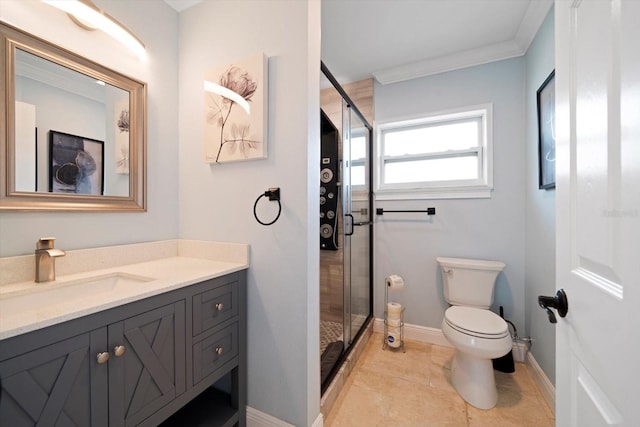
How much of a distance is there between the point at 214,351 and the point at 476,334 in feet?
4.86

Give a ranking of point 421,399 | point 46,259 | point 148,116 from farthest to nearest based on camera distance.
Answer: point 421,399, point 148,116, point 46,259

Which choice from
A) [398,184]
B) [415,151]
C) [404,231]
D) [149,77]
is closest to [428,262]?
[404,231]

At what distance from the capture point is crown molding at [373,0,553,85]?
5.35 ft

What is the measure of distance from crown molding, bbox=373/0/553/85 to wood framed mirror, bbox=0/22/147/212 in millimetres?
2049

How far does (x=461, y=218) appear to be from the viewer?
7.06ft

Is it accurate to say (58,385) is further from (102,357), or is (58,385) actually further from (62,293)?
(62,293)

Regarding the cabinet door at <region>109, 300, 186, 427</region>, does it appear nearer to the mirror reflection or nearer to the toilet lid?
the mirror reflection

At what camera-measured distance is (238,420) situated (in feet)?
4.12

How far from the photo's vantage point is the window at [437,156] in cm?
213

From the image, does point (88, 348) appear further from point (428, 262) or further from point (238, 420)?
point (428, 262)

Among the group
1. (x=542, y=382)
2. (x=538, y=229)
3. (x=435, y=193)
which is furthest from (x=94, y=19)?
(x=542, y=382)

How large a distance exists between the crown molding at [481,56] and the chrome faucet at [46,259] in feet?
8.51

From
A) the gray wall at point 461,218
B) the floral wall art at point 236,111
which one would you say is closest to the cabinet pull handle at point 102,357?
the floral wall art at point 236,111

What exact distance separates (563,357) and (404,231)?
165cm
